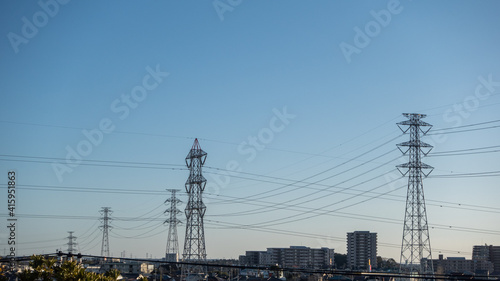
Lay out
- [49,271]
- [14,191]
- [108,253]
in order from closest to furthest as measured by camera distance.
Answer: [49,271], [14,191], [108,253]

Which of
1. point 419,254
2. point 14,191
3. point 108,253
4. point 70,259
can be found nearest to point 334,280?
point 108,253

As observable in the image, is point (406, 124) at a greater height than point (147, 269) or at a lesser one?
greater

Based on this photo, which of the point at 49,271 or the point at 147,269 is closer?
the point at 49,271

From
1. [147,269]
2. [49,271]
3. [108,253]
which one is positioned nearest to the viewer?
[49,271]

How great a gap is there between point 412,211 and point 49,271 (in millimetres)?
39793

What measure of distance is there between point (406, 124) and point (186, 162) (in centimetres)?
2615

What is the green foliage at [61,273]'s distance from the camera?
35.6 m

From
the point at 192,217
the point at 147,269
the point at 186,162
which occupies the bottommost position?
the point at 147,269

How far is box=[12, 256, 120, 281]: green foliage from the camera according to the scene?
3556 centimetres

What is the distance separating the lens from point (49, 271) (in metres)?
38.8

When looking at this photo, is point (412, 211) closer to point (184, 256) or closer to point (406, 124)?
point (406, 124)

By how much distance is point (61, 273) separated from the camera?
36.2 meters

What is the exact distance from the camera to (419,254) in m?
62.5

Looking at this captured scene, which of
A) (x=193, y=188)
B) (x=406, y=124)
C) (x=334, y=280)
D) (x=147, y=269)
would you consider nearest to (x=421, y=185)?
(x=406, y=124)
